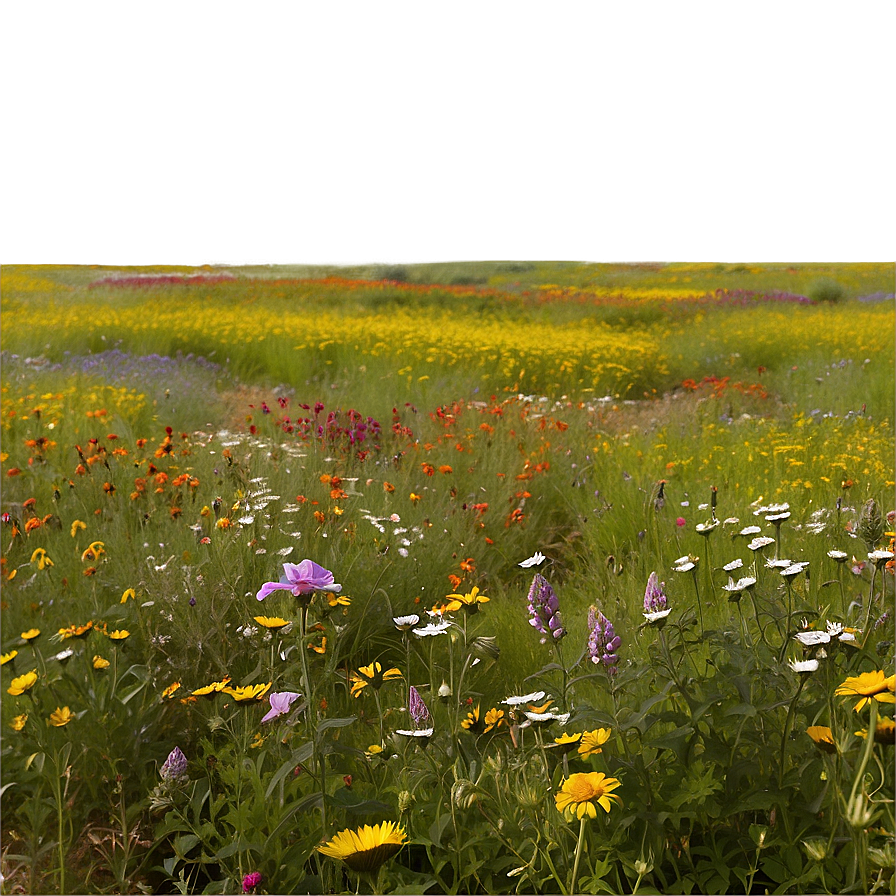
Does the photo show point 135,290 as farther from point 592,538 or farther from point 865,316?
point 592,538

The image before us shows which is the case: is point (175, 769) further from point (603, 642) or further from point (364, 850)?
point (603, 642)

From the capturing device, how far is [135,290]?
17141mm

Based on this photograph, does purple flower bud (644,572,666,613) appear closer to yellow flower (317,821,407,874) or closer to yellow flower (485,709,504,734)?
yellow flower (485,709,504,734)

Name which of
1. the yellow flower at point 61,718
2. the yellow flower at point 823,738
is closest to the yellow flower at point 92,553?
the yellow flower at point 61,718

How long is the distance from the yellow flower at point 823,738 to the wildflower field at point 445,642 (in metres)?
0.04

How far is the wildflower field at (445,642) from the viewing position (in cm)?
144

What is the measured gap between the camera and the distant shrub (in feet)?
51.1

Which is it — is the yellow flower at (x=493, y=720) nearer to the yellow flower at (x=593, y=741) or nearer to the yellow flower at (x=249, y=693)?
the yellow flower at (x=593, y=741)

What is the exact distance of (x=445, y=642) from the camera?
9.00 feet

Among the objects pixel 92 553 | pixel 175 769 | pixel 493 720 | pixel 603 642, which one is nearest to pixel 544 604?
pixel 603 642

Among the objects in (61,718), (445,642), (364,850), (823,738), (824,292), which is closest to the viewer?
A: (364,850)

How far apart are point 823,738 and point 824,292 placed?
16582 mm

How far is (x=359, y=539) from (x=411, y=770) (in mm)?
1481

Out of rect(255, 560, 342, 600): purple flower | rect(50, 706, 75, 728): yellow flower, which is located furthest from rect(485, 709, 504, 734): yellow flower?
rect(50, 706, 75, 728): yellow flower
